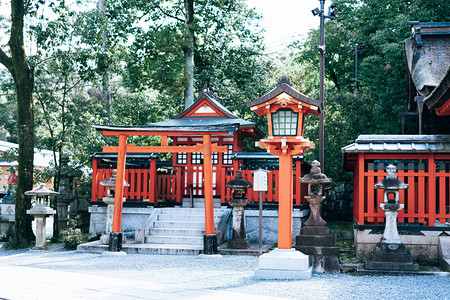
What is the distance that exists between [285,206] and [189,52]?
1491cm

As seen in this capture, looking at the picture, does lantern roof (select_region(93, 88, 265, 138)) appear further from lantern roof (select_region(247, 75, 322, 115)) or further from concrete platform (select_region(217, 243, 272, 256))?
lantern roof (select_region(247, 75, 322, 115))

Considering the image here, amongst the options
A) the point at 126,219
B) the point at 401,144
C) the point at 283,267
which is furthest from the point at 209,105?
the point at 283,267

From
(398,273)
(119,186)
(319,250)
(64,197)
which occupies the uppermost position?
(119,186)

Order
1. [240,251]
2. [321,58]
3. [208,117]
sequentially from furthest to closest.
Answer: [208,117]
[321,58]
[240,251]

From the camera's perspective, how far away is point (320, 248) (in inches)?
388

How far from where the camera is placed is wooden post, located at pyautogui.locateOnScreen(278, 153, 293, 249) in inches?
368

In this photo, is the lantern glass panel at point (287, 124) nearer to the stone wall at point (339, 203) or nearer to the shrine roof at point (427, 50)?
the shrine roof at point (427, 50)

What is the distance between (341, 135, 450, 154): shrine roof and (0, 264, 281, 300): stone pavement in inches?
196

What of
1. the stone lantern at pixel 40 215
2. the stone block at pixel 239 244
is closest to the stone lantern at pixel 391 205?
the stone block at pixel 239 244

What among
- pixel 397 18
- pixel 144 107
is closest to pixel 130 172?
pixel 144 107

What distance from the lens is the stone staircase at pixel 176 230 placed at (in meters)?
12.9

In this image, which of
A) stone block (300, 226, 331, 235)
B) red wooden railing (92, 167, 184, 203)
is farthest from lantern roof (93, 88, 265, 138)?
stone block (300, 226, 331, 235)

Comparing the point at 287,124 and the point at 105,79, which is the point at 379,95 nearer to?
the point at 105,79

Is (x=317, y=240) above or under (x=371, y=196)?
under
